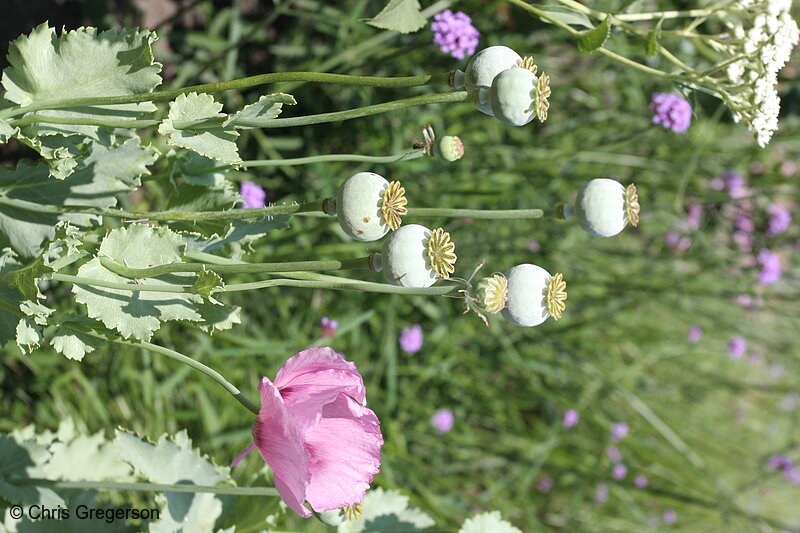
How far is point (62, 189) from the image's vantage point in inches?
29.5

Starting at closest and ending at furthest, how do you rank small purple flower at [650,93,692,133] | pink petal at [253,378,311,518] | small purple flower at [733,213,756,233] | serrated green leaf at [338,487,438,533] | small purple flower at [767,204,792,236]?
1. pink petal at [253,378,311,518]
2. serrated green leaf at [338,487,438,533]
3. small purple flower at [650,93,692,133]
4. small purple flower at [767,204,792,236]
5. small purple flower at [733,213,756,233]

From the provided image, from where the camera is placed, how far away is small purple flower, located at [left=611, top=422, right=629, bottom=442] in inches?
66.9

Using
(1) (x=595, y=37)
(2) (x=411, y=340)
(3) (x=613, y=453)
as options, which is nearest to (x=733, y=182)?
(3) (x=613, y=453)

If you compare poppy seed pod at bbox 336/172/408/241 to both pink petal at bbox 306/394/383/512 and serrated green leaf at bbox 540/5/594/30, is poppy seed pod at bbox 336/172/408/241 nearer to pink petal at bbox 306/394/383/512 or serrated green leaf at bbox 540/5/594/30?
pink petal at bbox 306/394/383/512

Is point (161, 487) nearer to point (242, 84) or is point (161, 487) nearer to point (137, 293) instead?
point (137, 293)

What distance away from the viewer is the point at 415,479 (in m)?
1.51

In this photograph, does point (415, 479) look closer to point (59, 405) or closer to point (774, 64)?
point (59, 405)

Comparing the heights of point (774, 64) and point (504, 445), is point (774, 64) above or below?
above

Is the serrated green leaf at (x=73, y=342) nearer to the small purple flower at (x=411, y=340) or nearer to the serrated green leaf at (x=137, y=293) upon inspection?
the serrated green leaf at (x=137, y=293)

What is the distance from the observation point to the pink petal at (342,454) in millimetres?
627

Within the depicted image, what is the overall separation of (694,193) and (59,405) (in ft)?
4.83

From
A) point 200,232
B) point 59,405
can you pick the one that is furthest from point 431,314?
point 200,232

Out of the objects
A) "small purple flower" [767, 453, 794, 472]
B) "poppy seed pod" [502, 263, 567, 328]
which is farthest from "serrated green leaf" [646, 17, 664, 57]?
"small purple flower" [767, 453, 794, 472]

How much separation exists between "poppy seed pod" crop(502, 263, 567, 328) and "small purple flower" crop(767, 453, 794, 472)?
1484 millimetres
